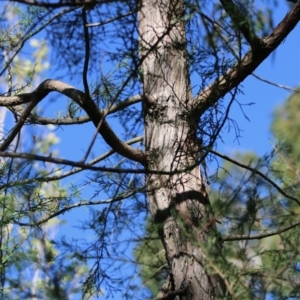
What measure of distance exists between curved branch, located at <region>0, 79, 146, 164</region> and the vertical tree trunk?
3.6 inches

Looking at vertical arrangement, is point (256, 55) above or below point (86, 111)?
above

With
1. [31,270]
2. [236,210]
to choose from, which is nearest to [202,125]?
[236,210]

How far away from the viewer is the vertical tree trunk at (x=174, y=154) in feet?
6.88

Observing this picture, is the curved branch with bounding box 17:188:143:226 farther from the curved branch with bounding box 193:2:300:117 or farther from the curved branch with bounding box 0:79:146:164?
the curved branch with bounding box 193:2:300:117

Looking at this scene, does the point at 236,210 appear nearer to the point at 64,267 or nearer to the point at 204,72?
the point at 204,72

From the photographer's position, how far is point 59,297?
1997 mm

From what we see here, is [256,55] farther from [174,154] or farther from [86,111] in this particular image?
[86,111]

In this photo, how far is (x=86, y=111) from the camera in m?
2.02

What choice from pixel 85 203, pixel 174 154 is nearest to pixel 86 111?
pixel 174 154

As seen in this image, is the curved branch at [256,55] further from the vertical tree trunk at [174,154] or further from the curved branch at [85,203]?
the curved branch at [85,203]

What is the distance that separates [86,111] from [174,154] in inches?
13.3

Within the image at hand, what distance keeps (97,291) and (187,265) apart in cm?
37

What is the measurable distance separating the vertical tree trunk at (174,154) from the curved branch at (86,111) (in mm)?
92

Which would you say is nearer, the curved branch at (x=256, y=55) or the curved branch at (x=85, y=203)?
the curved branch at (x=256, y=55)
